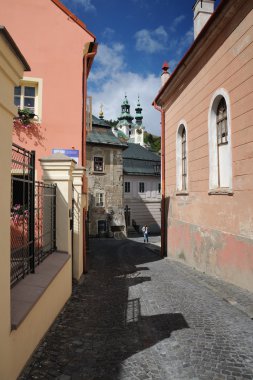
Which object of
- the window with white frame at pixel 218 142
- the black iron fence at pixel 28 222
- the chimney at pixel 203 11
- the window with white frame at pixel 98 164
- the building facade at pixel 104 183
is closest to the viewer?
the black iron fence at pixel 28 222

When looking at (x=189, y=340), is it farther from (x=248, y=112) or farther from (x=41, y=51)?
(x=41, y=51)

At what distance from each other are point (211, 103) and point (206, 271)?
4.83 meters

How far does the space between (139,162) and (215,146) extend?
1169 inches

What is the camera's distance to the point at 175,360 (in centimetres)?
388

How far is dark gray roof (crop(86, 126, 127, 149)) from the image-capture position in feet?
96.0

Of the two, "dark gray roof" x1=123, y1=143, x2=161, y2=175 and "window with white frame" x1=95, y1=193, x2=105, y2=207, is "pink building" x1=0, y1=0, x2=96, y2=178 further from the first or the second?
"dark gray roof" x1=123, y1=143, x2=161, y2=175

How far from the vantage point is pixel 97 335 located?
474cm

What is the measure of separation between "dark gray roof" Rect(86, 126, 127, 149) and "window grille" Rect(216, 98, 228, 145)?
20859mm

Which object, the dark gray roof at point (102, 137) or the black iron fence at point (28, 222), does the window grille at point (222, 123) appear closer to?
the black iron fence at point (28, 222)

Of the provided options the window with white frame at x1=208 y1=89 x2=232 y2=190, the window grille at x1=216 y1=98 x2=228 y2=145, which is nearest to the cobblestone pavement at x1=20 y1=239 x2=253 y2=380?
the window with white frame at x1=208 y1=89 x2=232 y2=190

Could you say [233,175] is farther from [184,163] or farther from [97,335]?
[97,335]

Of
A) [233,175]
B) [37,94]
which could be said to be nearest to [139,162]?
[37,94]

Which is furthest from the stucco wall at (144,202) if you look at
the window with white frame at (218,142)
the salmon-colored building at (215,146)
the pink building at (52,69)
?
the window with white frame at (218,142)

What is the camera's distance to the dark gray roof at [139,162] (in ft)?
122
